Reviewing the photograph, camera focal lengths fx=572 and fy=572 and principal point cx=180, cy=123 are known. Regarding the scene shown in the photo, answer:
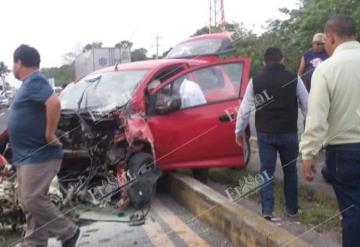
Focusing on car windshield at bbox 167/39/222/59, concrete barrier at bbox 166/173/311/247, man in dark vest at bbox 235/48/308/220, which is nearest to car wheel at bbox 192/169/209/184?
concrete barrier at bbox 166/173/311/247

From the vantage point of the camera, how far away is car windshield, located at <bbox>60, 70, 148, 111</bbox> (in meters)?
7.06

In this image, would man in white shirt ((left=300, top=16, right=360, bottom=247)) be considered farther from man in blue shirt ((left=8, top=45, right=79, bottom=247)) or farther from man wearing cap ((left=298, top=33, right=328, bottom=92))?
man wearing cap ((left=298, top=33, right=328, bottom=92))

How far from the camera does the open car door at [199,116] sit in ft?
22.7

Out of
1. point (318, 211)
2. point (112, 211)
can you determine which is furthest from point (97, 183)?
point (318, 211)

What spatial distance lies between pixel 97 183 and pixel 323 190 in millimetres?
2655

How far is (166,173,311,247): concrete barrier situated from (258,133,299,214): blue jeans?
389 millimetres

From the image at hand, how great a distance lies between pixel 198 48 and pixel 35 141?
7429 mm

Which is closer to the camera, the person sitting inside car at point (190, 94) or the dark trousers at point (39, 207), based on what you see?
the dark trousers at point (39, 207)

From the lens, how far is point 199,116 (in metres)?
7.08

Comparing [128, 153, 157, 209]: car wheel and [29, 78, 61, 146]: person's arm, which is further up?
[29, 78, 61, 146]: person's arm

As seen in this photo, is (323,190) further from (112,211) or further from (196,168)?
(112,211)

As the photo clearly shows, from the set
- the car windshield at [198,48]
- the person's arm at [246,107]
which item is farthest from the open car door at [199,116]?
the car windshield at [198,48]

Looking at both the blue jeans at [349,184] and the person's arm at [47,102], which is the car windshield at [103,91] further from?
the blue jeans at [349,184]

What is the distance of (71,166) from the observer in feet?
23.1
